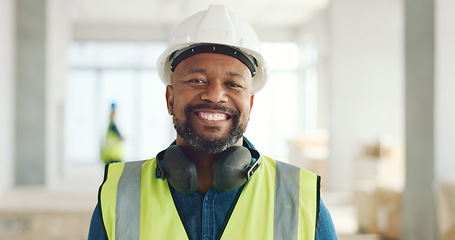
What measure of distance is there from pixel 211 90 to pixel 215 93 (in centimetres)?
1

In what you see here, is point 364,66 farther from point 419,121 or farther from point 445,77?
point 445,77

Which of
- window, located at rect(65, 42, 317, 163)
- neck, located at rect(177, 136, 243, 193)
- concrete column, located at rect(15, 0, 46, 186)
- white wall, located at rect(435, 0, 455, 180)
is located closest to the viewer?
neck, located at rect(177, 136, 243, 193)

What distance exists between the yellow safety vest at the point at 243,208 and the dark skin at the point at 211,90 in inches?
5.5

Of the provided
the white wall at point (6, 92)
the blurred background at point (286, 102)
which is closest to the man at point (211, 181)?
the blurred background at point (286, 102)

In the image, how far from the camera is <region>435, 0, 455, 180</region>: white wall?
170 inches

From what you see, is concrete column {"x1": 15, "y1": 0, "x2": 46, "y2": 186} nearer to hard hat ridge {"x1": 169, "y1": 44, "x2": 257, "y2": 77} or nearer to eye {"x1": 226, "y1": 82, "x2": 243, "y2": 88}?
hard hat ridge {"x1": 169, "y1": 44, "x2": 257, "y2": 77}

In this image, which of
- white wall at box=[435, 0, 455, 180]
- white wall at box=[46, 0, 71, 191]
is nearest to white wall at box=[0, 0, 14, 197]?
white wall at box=[46, 0, 71, 191]

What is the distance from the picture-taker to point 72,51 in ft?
50.6

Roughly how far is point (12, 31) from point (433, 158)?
564cm

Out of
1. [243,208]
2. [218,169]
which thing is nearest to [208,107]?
[218,169]

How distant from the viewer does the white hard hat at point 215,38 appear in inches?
56.3

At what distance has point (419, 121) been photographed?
470cm

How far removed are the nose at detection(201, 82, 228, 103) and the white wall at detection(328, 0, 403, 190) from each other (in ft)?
26.2

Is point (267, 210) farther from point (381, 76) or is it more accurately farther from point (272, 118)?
point (272, 118)
